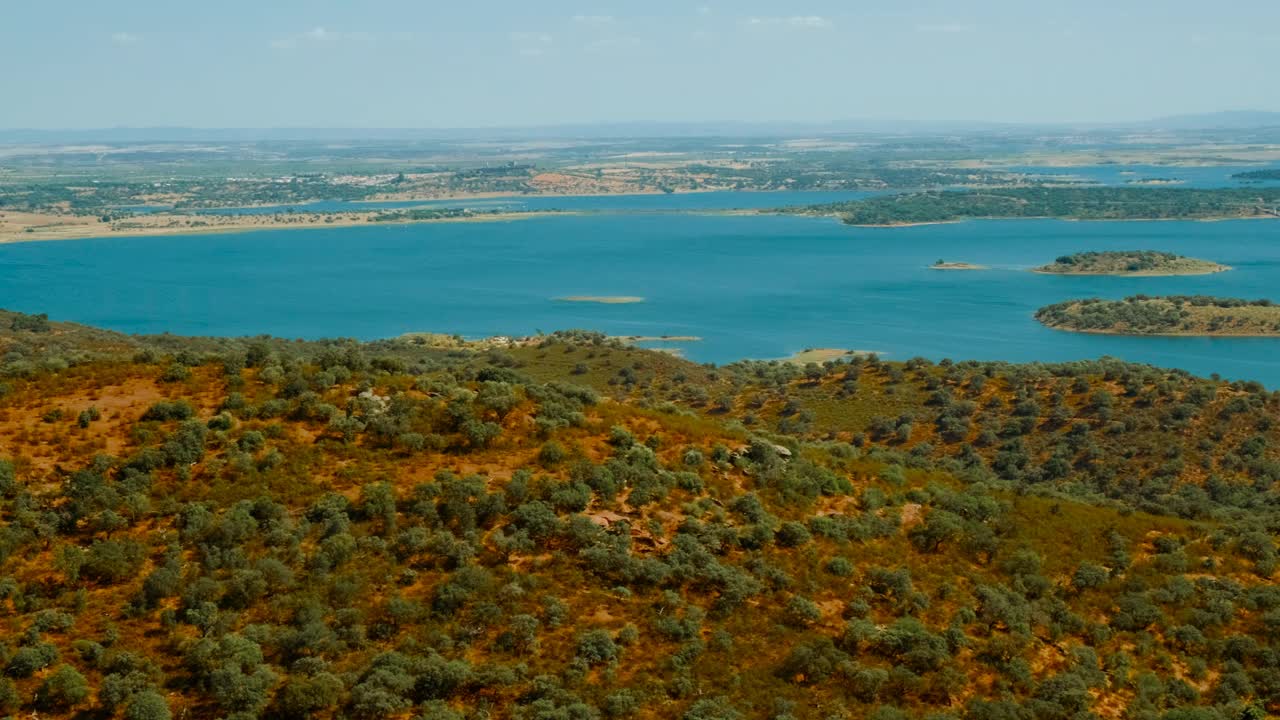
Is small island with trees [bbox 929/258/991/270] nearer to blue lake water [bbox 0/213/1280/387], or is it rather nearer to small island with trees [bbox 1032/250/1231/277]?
blue lake water [bbox 0/213/1280/387]

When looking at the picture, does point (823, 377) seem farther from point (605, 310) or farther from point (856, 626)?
point (605, 310)

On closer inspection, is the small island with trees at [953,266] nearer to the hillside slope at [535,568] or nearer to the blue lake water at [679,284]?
the blue lake water at [679,284]

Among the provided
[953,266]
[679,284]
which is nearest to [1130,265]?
[953,266]

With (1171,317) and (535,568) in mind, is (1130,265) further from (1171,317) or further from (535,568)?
(535,568)

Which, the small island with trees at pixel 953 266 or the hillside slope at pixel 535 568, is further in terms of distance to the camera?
the small island with trees at pixel 953 266

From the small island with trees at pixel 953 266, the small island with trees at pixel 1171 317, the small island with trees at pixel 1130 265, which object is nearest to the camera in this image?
the small island with trees at pixel 1171 317

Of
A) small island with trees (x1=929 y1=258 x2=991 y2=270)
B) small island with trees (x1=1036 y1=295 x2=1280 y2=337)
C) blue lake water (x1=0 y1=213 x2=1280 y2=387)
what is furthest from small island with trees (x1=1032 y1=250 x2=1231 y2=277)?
small island with trees (x1=1036 y1=295 x2=1280 y2=337)

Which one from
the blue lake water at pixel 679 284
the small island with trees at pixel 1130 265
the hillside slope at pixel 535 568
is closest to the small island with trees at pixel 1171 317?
the blue lake water at pixel 679 284
